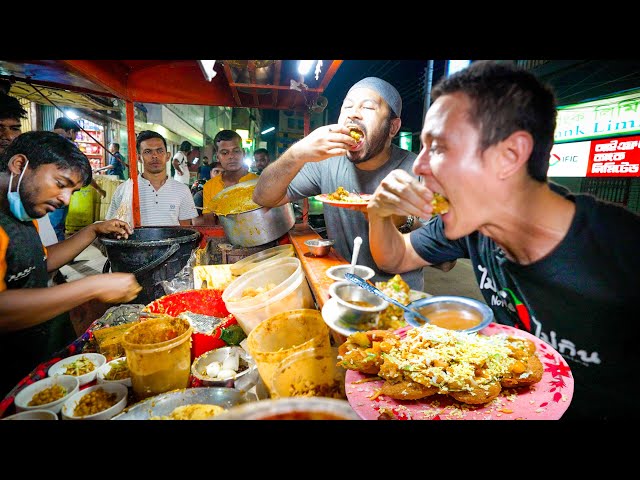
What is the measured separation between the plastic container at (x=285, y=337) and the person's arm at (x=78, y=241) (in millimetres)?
1624

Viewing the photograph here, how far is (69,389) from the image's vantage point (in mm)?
1558

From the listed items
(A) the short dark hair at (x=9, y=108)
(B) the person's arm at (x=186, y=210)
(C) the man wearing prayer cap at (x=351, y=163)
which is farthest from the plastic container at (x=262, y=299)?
(B) the person's arm at (x=186, y=210)

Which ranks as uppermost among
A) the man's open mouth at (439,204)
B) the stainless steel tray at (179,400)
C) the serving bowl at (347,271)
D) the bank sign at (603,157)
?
the bank sign at (603,157)

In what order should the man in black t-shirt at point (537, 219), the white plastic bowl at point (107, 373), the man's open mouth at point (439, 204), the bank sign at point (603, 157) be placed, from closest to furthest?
the man in black t-shirt at point (537, 219)
the man's open mouth at point (439, 204)
the white plastic bowl at point (107, 373)
the bank sign at point (603, 157)

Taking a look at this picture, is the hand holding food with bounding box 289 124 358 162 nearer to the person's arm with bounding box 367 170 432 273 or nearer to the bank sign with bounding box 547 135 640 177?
the person's arm with bounding box 367 170 432 273

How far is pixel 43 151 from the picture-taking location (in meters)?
1.63

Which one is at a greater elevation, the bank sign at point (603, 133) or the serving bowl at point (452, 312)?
the bank sign at point (603, 133)

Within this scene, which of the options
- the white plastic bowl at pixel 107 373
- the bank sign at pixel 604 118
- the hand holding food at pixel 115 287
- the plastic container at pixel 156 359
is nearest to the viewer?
the plastic container at pixel 156 359

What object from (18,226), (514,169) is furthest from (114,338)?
(514,169)

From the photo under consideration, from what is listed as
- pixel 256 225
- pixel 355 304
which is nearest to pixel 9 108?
pixel 256 225

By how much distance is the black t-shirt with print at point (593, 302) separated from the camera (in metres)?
1.20

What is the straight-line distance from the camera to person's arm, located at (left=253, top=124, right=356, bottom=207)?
2.27 m

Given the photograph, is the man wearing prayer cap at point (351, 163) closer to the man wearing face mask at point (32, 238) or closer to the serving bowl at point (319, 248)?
the serving bowl at point (319, 248)

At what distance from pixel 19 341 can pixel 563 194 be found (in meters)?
3.10
